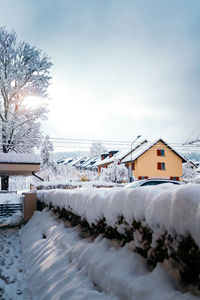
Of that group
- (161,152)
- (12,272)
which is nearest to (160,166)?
(161,152)

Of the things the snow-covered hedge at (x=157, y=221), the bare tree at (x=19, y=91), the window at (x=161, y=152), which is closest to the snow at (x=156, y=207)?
the snow-covered hedge at (x=157, y=221)

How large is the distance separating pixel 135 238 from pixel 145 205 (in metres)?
0.60

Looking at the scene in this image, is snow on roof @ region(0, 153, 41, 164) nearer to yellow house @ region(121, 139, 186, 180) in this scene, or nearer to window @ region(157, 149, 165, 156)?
yellow house @ region(121, 139, 186, 180)

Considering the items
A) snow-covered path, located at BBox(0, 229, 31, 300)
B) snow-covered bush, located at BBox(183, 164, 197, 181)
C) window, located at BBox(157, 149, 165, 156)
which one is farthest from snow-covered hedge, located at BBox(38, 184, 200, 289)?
snow-covered bush, located at BBox(183, 164, 197, 181)

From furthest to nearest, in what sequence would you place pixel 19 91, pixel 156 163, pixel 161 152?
1. pixel 161 152
2. pixel 156 163
3. pixel 19 91

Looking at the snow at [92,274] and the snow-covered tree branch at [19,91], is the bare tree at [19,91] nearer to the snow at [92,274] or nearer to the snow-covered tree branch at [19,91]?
the snow-covered tree branch at [19,91]

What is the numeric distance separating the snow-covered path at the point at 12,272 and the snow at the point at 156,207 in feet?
5.50

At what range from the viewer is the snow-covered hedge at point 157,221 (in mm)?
2168

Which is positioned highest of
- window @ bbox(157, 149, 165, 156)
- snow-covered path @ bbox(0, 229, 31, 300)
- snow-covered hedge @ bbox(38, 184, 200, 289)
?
window @ bbox(157, 149, 165, 156)

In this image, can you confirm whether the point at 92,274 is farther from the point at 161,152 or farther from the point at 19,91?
the point at 161,152

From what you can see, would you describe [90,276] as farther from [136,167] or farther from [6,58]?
[136,167]

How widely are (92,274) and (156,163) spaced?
36.5 meters

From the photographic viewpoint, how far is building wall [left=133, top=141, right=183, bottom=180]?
37.4m

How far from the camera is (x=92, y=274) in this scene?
340 centimetres
